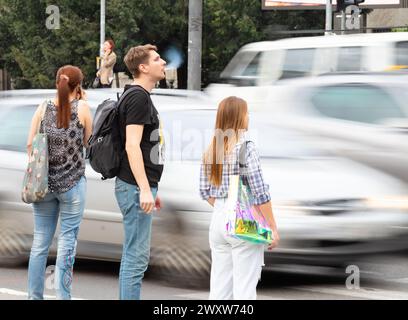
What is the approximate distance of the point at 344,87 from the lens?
11.7m

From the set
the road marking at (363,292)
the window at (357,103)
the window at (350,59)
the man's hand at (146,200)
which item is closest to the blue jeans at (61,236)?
the man's hand at (146,200)

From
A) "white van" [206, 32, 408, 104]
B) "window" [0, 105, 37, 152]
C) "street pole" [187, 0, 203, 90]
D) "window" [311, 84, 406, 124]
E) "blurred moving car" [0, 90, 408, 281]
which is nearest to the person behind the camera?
"blurred moving car" [0, 90, 408, 281]

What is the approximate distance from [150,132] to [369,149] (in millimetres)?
4208

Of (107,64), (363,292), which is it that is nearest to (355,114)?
(363,292)

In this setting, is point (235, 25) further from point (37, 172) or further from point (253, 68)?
point (37, 172)

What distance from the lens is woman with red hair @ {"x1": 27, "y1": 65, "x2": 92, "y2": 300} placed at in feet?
23.3

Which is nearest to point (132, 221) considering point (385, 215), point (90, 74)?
point (385, 215)

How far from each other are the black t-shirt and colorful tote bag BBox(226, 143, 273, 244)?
1.88 feet

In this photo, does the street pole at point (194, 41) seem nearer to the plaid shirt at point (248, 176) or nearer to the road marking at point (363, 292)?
the road marking at point (363, 292)

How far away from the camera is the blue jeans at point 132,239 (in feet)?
21.5

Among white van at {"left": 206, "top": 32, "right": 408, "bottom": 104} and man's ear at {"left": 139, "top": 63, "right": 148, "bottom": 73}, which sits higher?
man's ear at {"left": 139, "top": 63, "right": 148, "bottom": 73}

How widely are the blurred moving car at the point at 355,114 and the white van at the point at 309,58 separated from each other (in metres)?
2.06

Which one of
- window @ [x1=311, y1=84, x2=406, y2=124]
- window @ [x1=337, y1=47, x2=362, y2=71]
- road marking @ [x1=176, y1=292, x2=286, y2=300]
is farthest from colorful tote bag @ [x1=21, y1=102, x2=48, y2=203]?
window @ [x1=337, y1=47, x2=362, y2=71]

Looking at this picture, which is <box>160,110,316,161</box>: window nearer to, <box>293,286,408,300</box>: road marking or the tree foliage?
<box>293,286,408,300</box>: road marking
